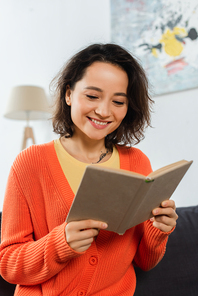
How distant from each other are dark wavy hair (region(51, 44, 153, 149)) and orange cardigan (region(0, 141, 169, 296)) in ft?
0.57

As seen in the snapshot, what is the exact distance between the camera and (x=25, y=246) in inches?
33.0

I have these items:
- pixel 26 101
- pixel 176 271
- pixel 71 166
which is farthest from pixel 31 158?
pixel 26 101

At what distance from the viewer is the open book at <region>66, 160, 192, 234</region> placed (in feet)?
2.05

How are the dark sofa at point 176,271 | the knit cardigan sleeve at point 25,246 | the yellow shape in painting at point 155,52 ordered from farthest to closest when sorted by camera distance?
the yellow shape in painting at point 155,52, the dark sofa at point 176,271, the knit cardigan sleeve at point 25,246

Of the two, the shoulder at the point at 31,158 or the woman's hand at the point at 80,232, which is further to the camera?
the shoulder at the point at 31,158

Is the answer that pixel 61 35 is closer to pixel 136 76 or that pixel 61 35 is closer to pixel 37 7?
pixel 37 7

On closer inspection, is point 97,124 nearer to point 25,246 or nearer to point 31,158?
point 31,158

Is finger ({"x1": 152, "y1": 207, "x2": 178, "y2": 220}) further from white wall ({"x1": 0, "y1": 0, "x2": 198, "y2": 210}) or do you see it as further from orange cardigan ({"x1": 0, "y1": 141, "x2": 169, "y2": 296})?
white wall ({"x1": 0, "y1": 0, "x2": 198, "y2": 210})

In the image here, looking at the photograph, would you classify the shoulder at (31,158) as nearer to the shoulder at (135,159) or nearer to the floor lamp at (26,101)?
the shoulder at (135,159)

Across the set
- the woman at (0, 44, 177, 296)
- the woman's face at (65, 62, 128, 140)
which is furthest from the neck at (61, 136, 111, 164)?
the woman's face at (65, 62, 128, 140)

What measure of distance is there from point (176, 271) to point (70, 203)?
62 cm

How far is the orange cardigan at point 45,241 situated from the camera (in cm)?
83

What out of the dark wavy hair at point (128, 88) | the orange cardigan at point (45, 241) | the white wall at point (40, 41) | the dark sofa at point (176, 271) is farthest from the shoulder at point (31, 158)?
the white wall at point (40, 41)

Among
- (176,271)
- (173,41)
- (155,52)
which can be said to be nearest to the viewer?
(176,271)
